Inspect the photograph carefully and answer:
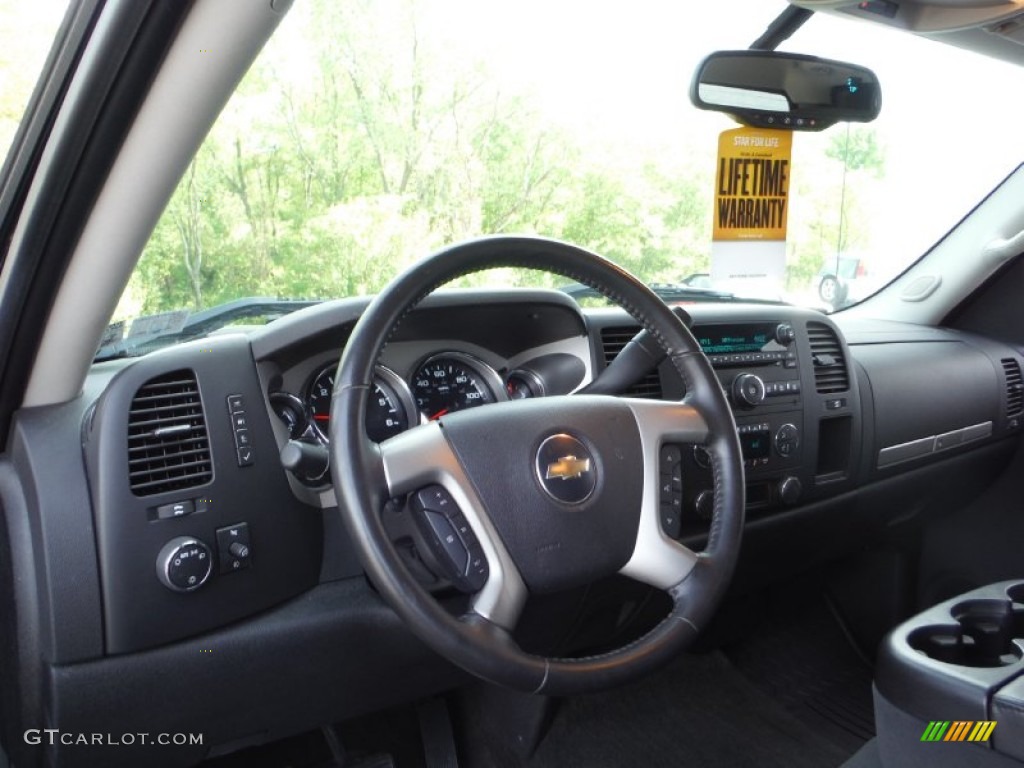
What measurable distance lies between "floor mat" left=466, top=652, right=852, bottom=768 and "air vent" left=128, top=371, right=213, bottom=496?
1263 mm

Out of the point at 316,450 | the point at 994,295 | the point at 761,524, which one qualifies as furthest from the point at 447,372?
the point at 994,295

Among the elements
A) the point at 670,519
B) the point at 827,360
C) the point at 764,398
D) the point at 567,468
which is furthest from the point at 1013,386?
the point at 567,468

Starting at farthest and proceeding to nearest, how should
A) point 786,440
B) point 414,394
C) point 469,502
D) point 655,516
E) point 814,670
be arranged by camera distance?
point 814,670
point 786,440
point 414,394
point 655,516
point 469,502

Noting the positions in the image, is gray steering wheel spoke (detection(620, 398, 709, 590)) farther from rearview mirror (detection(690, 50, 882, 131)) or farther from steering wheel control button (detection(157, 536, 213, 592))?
rearview mirror (detection(690, 50, 882, 131))

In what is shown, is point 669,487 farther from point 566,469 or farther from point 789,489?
point 789,489

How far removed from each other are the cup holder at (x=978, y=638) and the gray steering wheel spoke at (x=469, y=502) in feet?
2.88

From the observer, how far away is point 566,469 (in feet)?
4.68

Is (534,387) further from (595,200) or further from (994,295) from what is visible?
(994,295)

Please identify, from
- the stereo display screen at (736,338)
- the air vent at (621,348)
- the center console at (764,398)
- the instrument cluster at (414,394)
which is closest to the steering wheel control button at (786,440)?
the center console at (764,398)

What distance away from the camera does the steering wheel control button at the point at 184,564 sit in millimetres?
1547

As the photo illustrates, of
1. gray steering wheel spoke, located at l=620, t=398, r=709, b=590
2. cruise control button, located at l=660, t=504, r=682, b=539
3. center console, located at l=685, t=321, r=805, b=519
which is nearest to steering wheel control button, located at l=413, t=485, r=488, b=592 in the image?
gray steering wheel spoke, located at l=620, t=398, r=709, b=590

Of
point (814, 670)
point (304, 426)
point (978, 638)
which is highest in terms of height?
point (304, 426)

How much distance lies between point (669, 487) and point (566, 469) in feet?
0.80

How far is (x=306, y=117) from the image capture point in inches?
75.2
